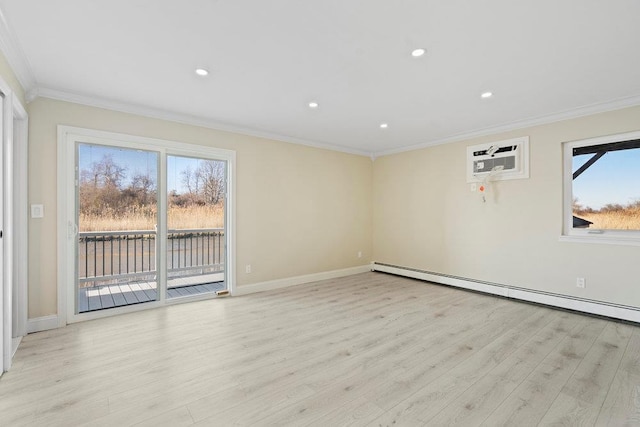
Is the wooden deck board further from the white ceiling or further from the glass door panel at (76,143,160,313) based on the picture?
the white ceiling

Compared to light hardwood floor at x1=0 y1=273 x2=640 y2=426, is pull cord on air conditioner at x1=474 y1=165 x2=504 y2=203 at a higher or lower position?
higher

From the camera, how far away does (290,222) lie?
508cm

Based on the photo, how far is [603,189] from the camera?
12.0 feet

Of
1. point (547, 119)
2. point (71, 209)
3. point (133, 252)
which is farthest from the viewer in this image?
point (133, 252)

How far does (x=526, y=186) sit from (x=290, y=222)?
3542 millimetres

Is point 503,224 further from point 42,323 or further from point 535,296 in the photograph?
point 42,323

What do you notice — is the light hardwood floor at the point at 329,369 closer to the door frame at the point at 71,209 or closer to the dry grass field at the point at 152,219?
the door frame at the point at 71,209

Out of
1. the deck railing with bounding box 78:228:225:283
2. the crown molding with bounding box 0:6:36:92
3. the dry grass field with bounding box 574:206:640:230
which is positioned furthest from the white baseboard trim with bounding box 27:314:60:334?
the dry grass field with bounding box 574:206:640:230

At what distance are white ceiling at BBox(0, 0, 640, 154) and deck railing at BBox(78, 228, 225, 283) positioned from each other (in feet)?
5.30

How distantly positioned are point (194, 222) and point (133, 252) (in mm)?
890

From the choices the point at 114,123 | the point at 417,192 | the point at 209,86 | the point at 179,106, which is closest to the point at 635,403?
the point at 417,192

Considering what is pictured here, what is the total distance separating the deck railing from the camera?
3680mm

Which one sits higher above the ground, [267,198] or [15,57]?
[15,57]

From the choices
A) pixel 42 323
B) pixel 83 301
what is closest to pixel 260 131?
pixel 83 301
